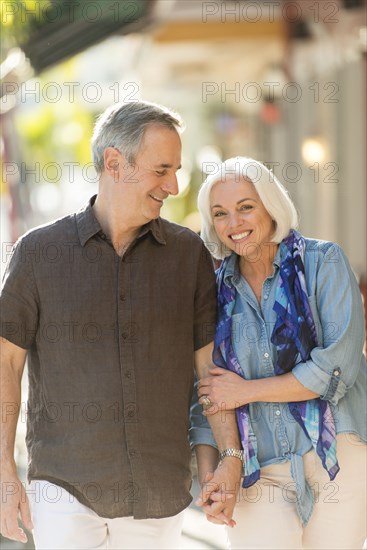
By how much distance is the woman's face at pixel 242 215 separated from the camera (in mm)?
3637

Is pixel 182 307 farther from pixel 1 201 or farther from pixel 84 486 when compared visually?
pixel 1 201

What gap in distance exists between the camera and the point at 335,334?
3600mm

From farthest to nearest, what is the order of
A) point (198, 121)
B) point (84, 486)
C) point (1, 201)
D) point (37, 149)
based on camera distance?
point (198, 121), point (37, 149), point (1, 201), point (84, 486)

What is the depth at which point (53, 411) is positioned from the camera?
3.53 metres

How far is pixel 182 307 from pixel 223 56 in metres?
14.4

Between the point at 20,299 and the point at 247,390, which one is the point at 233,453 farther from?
the point at 20,299

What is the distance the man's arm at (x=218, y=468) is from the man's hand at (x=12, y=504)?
606 mm

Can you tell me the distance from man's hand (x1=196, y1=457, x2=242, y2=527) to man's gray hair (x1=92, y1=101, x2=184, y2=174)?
1.12 meters

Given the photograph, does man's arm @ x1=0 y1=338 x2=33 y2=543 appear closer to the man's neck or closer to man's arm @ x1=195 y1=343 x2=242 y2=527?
the man's neck

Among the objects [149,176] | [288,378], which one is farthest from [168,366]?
[149,176]

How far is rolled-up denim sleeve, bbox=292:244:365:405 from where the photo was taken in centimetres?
355

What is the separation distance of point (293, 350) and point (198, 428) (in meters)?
0.49

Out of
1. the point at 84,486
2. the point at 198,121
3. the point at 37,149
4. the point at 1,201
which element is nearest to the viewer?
the point at 84,486

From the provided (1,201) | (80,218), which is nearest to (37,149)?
(1,201)
